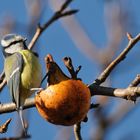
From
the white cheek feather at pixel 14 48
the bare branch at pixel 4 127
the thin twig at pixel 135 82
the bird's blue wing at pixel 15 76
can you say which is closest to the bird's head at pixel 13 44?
the white cheek feather at pixel 14 48

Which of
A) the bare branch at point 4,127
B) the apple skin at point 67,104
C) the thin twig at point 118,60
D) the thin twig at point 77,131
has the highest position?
the thin twig at point 118,60

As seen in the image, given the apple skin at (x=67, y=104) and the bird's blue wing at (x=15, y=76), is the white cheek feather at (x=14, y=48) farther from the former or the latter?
the apple skin at (x=67, y=104)

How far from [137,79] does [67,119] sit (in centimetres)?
25

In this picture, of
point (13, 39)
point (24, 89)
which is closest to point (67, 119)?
point (24, 89)

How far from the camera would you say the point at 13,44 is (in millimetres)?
2631

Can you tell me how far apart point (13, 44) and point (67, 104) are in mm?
1430

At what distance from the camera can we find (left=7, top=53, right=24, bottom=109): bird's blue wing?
6.90 ft

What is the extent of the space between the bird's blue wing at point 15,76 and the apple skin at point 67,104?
2.09ft

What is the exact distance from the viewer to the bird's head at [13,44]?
8.48ft

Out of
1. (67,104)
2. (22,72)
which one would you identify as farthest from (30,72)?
(67,104)

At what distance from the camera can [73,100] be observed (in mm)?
1280

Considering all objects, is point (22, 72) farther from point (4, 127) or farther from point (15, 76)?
point (4, 127)

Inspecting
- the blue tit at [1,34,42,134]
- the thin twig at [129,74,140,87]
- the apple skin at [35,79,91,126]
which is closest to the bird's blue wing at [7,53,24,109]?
the blue tit at [1,34,42,134]

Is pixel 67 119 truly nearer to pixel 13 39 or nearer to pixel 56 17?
pixel 56 17
